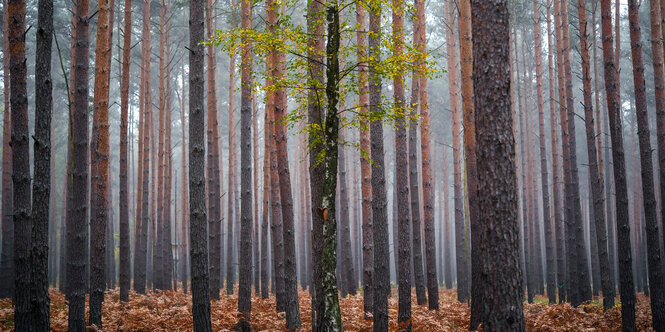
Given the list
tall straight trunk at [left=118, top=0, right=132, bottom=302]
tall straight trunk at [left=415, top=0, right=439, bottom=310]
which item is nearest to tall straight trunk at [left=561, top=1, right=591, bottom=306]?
tall straight trunk at [left=415, top=0, right=439, bottom=310]

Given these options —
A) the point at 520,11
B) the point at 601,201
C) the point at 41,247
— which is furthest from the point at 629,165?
the point at 41,247

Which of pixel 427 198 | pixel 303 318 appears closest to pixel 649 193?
pixel 427 198

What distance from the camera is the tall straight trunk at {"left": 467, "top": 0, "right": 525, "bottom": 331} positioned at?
17.1ft

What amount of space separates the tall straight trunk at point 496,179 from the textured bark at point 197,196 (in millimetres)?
4199

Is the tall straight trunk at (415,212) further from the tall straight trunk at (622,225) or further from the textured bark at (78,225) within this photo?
the textured bark at (78,225)

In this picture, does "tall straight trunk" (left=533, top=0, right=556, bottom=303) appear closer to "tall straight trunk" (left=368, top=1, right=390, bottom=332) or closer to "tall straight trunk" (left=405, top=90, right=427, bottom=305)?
"tall straight trunk" (left=405, top=90, right=427, bottom=305)

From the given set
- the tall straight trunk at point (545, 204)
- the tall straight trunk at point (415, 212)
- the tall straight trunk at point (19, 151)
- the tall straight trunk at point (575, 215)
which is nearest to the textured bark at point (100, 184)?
the tall straight trunk at point (19, 151)

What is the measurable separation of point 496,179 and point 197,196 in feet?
14.6

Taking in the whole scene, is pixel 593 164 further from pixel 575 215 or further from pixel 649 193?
pixel 649 193

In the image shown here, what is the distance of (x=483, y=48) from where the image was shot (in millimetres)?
5473

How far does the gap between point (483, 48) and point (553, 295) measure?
13790mm

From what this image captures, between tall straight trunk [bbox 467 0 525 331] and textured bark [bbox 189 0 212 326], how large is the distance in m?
4.20

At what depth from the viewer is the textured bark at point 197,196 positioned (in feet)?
24.7

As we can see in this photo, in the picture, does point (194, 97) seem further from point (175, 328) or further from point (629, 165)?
point (629, 165)
